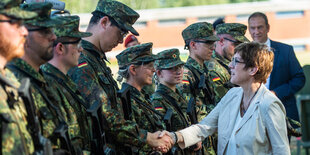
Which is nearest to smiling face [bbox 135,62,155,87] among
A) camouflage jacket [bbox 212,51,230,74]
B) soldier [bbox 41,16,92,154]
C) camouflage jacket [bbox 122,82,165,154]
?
Answer: camouflage jacket [bbox 122,82,165,154]

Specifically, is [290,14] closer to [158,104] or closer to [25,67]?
[158,104]

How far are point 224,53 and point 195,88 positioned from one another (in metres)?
1.71

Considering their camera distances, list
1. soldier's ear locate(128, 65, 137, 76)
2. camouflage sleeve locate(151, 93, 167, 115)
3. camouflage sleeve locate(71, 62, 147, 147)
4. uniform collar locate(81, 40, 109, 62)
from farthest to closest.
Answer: camouflage sleeve locate(151, 93, 167, 115) < soldier's ear locate(128, 65, 137, 76) < uniform collar locate(81, 40, 109, 62) < camouflage sleeve locate(71, 62, 147, 147)

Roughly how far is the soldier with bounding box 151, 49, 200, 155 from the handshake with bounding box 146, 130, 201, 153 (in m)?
0.62

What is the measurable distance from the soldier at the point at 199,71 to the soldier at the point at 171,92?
48 cm

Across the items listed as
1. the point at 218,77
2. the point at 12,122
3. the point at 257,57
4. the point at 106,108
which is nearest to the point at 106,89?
the point at 106,108

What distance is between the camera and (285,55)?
8.46 metres

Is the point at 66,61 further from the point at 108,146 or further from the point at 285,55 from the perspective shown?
the point at 285,55

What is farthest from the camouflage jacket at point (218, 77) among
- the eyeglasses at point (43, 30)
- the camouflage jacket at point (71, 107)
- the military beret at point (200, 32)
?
the eyeglasses at point (43, 30)

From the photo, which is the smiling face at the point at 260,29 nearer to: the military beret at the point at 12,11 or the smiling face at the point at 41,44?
the smiling face at the point at 41,44

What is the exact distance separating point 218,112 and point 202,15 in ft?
117

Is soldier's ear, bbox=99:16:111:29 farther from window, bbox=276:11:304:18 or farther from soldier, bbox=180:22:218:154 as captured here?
window, bbox=276:11:304:18

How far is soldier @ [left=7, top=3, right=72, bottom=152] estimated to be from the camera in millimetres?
3643


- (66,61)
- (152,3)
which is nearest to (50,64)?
(66,61)
